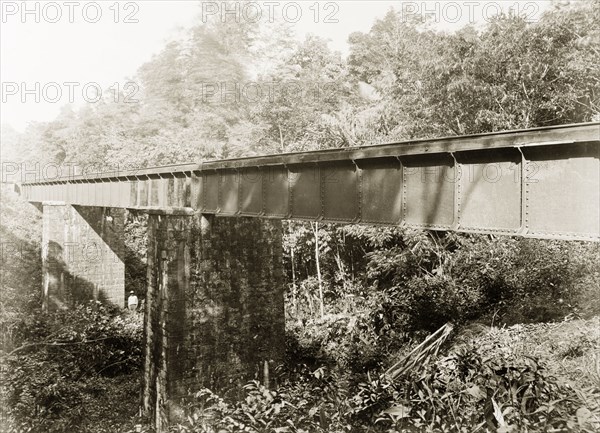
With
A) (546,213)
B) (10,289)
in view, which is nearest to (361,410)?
(546,213)

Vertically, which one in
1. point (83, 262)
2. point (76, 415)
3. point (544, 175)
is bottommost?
point (76, 415)

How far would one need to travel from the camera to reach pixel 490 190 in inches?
260

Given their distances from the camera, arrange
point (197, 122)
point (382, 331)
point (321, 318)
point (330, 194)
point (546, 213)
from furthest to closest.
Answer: point (197, 122)
point (321, 318)
point (382, 331)
point (330, 194)
point (546, 213)

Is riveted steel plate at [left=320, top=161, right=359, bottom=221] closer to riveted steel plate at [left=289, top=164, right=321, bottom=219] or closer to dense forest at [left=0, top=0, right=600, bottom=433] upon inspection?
riveted steel plate at [left=289, top=164, right=321, bottom=219]

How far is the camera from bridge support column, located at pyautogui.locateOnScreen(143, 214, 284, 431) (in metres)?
11.1

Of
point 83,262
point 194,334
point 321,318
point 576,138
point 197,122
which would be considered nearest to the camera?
point 576,138

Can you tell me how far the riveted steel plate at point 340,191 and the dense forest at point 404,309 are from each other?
8.83ft

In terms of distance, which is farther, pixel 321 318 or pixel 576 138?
pixel 321 318

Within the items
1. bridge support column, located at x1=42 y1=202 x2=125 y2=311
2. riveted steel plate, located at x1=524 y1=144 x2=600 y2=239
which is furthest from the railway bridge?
bridge support column, located at x1=42 y1=202 x2=125 y2=311

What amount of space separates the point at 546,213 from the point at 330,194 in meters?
3.60

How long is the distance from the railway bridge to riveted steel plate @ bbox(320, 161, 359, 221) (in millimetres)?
22

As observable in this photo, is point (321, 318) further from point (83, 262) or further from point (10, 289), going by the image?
point (10, 289)

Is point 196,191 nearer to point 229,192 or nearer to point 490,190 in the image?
point 229,192

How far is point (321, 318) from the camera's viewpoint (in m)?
17.8
